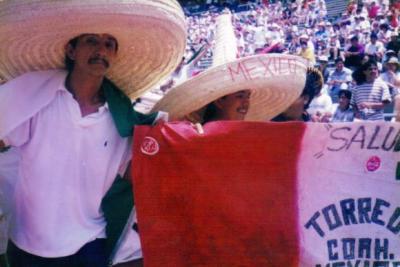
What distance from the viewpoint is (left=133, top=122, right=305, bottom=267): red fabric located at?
9.07 ft

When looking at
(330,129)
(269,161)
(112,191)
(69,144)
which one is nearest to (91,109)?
(69,144)

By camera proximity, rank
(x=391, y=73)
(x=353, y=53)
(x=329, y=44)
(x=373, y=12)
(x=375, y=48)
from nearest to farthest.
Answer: (x=391, y=73)
(x=353, y=53)
(x=375, y=48)
(x=329, y=44)
(x=373, y=12)

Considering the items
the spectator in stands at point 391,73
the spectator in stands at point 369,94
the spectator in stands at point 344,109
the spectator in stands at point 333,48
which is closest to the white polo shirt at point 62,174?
the spectator in stands at point 369,94

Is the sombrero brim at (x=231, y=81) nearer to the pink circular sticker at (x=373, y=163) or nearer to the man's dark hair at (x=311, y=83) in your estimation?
the pink circular sticker at (x=373, y=163)

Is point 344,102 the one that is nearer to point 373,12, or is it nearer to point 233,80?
point 233,80

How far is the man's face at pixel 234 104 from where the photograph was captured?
3.18m

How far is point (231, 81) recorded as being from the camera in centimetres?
297

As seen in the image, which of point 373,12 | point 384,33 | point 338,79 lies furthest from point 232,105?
point 373,12

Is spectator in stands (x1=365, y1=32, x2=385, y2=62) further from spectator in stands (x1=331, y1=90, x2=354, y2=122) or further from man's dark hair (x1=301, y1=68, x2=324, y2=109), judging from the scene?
man's dark hair (x1=301, y1=68, x2=324, y2=109)

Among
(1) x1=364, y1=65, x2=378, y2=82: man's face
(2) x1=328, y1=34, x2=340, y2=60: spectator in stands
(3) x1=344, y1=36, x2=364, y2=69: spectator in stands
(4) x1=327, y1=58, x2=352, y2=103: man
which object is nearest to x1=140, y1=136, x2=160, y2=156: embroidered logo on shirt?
(1) x1=364, y1=65, x2=378, y2=82: man's face

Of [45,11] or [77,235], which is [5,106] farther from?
[77,235]

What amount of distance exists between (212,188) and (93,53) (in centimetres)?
79

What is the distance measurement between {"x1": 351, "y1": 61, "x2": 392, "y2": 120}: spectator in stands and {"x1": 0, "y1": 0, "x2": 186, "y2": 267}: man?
19.8ft

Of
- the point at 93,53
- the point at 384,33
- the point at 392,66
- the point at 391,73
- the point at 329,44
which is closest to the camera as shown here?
the point at 93,53
